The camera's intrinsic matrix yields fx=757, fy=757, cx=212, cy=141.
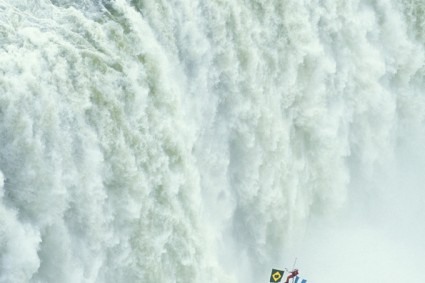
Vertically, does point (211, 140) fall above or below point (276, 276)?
above

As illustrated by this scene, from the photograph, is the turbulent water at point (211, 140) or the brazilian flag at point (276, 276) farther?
the brazilian flag at point (276, 276)

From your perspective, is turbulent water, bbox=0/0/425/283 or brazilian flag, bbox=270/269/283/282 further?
brazilian flag, bbox=270/269/283/282

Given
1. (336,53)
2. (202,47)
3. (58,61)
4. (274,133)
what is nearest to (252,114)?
(274,133)

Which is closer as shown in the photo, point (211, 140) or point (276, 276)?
point (276, 276)

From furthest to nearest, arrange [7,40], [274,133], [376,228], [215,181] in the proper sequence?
[376,228]
[274,133]
[215,181]
[7,40]

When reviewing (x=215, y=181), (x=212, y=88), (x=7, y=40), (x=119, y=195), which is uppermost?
(x=212, y=88)

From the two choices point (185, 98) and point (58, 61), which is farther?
point (185, 98)

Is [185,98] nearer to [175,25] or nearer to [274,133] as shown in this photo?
[175,25]

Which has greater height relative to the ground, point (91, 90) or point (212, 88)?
point (212, 88)
